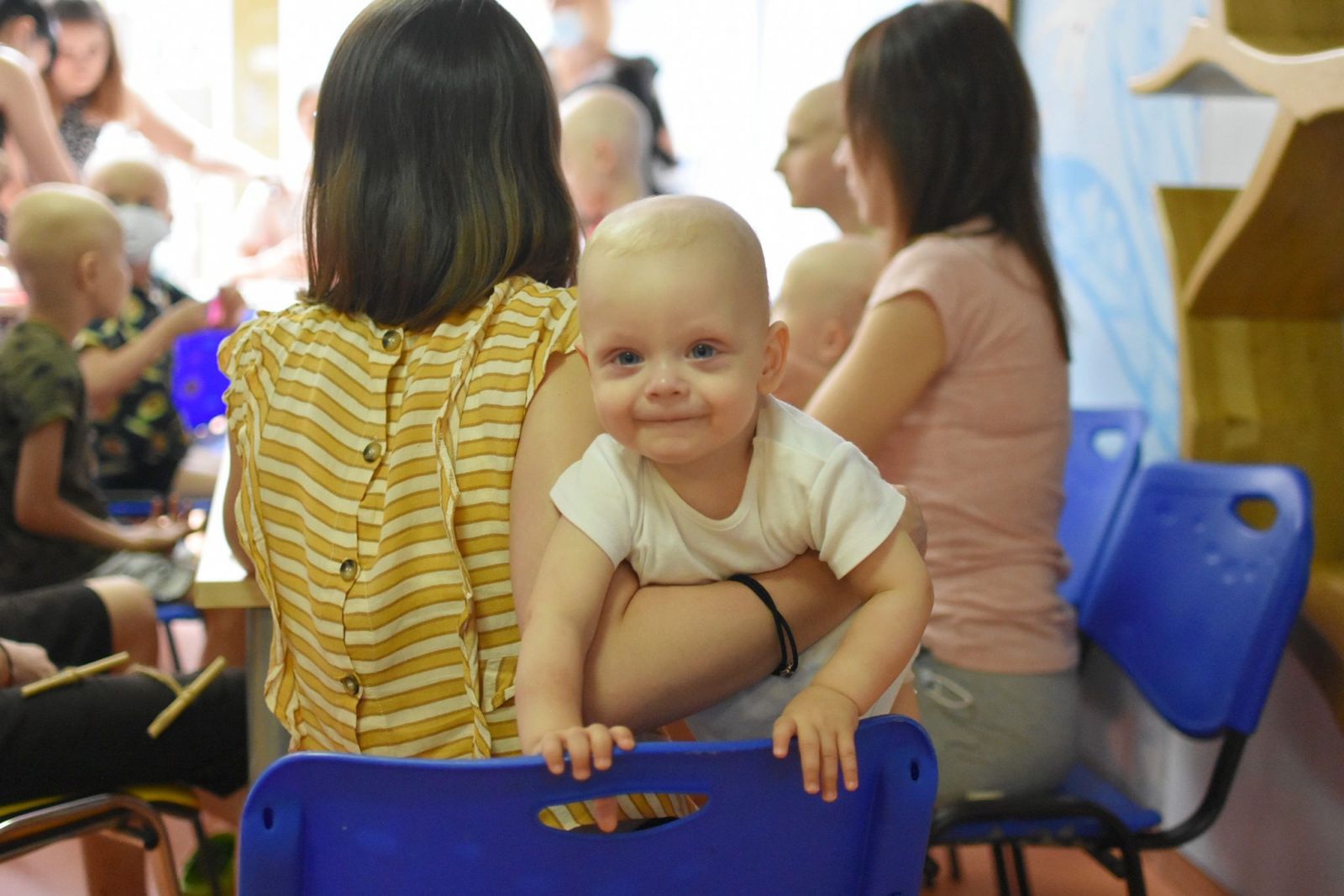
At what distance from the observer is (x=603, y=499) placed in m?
0.98

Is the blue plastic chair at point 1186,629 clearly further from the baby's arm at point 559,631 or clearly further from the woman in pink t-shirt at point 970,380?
the baby's arm at point 559,631

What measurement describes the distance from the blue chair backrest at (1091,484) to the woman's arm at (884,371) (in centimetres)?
63

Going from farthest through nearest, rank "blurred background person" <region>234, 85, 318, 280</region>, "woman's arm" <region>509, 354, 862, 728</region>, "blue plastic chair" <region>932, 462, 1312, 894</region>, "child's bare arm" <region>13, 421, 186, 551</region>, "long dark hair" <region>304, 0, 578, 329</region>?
"blurred background person" <region>234, 85, 318, 280</region>, "child's bare arm" <region>13, 421, 186, 551</region>, "blue plastic chair" <region>932, 462, 1312, 894</region>, "long dark hair" <region>304, 0, 578, 329</region>, "woman's arm" <region>509, 354, 862, 728</region>

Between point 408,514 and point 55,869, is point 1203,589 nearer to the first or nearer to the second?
point 408,514

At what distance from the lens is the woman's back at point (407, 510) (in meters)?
1.06

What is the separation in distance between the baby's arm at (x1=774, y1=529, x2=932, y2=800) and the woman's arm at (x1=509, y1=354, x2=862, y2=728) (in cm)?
5

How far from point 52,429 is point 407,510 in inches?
62.4

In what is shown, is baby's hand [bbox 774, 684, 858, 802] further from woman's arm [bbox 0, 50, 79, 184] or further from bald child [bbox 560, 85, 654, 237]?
woman's arm [bbox 0, 50, 79, 184]

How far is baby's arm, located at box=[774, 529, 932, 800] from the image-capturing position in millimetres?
796

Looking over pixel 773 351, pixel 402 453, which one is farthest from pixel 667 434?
pixel 402 453

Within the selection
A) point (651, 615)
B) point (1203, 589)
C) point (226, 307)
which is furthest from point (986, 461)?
point (226, 307)

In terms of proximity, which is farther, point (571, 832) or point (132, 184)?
point (132, 184)

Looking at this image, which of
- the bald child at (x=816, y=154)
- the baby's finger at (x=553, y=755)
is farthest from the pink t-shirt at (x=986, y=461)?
the baby's finger at (x=553, y=755)

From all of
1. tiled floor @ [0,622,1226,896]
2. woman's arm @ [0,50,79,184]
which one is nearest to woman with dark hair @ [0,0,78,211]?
woman's arm @ [0,50,79,184]
